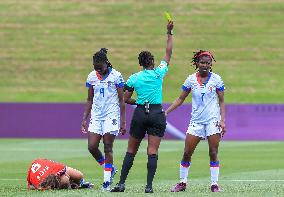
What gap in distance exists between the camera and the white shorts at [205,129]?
49.4ft

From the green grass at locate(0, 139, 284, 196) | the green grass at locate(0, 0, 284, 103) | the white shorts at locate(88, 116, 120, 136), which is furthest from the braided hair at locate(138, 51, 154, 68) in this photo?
the green grass at locate(0, 0, 284, 103)

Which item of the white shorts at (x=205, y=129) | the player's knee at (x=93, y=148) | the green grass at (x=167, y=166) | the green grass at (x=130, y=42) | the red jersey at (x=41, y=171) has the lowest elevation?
the green grass at (x=167, y=166)

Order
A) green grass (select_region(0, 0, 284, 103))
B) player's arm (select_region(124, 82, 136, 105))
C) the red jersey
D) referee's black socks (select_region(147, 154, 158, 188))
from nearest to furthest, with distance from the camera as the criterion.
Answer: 1. referee's black socks (select_region(147, 154, 158, 188))
2. player's arm (select_region(124, 82, 136, 105))
3. the red jersey
4. green grass (select_region(0, 0, 284, 103))

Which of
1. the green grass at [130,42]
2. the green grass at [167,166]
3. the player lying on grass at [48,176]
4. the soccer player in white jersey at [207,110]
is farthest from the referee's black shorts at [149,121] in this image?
the green grass at [130,42]

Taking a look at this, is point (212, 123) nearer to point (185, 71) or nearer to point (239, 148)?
point (239, 148)

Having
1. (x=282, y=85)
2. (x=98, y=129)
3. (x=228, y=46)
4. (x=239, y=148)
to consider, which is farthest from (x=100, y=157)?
(x=228, y=46)

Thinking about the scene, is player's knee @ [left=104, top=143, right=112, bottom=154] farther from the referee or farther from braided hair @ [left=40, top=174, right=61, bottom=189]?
braided hair @ [left=40, top=174, right=61, bottom=189]

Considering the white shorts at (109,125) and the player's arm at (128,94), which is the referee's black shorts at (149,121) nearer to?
the player's arm at (128,94)

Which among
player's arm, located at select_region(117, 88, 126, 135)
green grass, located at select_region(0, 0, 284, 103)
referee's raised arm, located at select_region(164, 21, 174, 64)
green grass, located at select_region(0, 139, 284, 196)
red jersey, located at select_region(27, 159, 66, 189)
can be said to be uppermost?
green grass, located at select_region(0, 0, 284, 103)

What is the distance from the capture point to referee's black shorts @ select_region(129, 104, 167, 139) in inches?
582

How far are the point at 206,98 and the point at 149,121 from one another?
98 cm

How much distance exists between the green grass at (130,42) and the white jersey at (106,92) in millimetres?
25747

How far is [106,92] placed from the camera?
1528 cm

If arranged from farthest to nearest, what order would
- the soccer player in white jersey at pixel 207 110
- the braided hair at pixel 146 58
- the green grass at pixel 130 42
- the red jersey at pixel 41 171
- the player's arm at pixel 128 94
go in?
the green grass at pixel 130 42, the red jersey at pixel 41 171, the soccer player in white jersey at pixel 207 110, the player's arm at pixel 128 94, the braided hair at pixel 146 58
